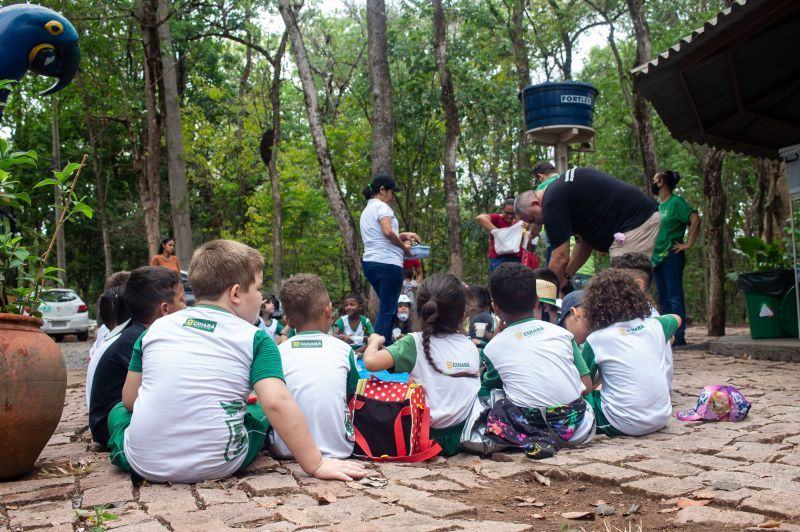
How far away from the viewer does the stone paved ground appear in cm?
279

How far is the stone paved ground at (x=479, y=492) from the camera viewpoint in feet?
9.15

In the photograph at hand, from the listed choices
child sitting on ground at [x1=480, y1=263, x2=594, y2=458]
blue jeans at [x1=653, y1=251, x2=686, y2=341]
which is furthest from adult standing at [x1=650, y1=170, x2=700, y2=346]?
child sitting on ground at [x1=480, y1=263, x2=594, y2=458]

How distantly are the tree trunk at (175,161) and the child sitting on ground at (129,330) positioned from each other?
38.5 ft

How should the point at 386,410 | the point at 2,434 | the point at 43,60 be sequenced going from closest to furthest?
the point at 2,434, the point at 386,410, the point at 43,60

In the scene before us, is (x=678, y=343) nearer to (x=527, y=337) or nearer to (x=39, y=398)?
(x=527, y=337)

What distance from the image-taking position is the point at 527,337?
14.2ft

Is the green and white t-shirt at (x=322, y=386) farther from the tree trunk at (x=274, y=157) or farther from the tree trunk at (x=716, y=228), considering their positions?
the tree trunk at (x=274, y=157)

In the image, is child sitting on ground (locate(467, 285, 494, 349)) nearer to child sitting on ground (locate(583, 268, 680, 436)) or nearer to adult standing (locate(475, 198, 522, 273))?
adult standing (locate(475, 198, 522, 273))

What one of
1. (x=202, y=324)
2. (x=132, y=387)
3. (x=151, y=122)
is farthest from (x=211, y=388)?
(x=151, y=122)

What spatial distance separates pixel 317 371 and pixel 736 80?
A: 6.42m

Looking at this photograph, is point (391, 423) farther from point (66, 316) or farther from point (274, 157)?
point (66, 316)

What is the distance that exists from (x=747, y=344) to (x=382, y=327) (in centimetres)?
419

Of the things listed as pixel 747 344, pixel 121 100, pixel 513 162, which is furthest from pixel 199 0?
pixel 747 344

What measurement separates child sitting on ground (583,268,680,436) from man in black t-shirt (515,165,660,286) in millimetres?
2457
